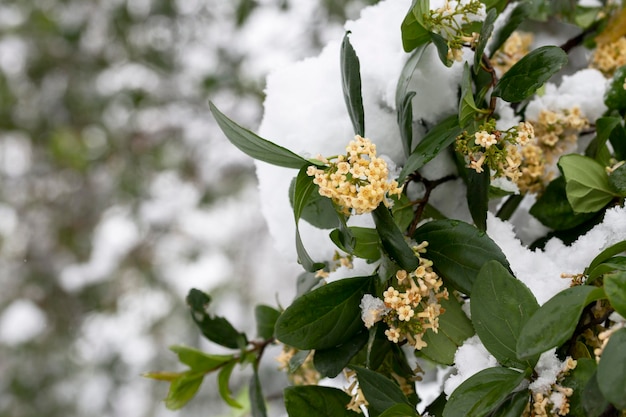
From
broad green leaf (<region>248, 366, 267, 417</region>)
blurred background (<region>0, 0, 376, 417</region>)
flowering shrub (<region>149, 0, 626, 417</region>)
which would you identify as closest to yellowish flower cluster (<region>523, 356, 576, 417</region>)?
flowering shrub (<region>149, 0, 626, 417</region>)

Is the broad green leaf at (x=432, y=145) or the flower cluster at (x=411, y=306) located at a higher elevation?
the broad green leaf at (x=432, y=145)

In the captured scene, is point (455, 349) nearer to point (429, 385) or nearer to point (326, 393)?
point (326, 393)

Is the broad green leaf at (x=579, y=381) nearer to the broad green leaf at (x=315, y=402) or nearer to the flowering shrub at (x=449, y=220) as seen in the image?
the flowering shrub at (x=449, y=220)

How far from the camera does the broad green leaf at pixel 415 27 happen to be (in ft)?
1.18

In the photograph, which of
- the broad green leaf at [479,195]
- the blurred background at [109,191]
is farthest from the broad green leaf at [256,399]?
the blurred background at [109,191]

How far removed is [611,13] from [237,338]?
0.40m

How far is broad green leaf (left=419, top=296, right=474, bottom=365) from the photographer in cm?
35

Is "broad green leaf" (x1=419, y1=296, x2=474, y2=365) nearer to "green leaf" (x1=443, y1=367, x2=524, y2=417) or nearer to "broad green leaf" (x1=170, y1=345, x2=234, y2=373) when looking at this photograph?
"green leaf" (x1=443, y1=367, x2=524, y2=417)

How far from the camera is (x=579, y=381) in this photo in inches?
11.0

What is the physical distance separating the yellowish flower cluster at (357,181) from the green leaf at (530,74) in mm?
89

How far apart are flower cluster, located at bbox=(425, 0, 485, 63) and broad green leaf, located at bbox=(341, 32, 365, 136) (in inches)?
2.1

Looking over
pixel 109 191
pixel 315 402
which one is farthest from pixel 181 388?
pixel 109 191

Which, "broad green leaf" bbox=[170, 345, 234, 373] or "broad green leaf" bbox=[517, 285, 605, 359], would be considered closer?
"broad green leaf" bbox=[517, 285, 605, 359]

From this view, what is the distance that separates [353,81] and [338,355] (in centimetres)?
15
